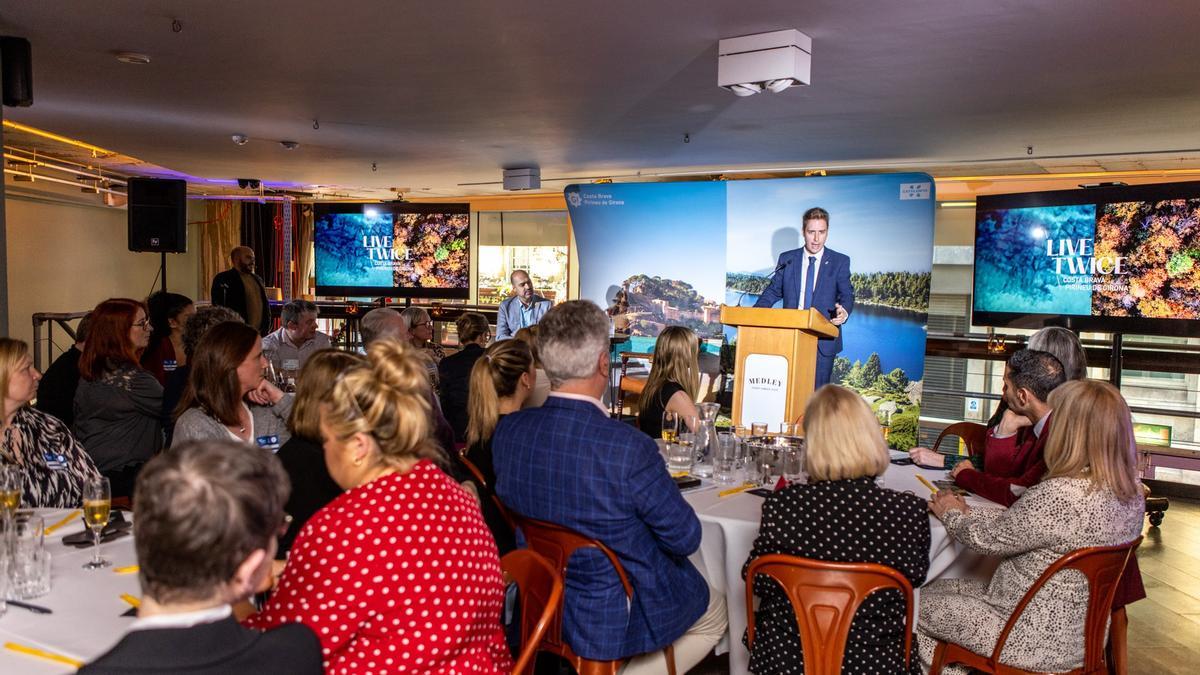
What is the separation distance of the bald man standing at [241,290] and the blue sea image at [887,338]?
19.5ft

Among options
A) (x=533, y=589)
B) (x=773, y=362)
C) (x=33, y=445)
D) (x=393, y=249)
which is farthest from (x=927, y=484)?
(x=393, y=249)

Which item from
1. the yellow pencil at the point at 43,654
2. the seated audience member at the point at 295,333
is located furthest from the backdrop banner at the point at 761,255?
the yellow pencil at the point at 43,654

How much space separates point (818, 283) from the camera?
7.81 metres

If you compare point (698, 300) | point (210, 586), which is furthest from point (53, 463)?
point (698, 300)

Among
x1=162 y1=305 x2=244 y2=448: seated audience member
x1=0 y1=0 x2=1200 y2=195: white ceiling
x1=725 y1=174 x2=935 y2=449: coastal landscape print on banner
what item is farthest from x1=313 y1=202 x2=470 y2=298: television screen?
x1=162 y1=305 x2=244 y2=448: seated audience member

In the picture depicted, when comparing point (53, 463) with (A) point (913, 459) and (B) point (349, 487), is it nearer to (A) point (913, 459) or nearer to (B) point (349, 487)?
(B) point (349, 487)

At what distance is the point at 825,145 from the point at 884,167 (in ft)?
6.47

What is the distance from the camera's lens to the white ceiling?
426 cm

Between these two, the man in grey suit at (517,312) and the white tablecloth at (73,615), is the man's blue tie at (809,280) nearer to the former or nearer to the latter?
the man in grey suit at (517,312)

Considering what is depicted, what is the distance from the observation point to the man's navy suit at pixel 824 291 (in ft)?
25.3

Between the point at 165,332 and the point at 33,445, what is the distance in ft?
10.1

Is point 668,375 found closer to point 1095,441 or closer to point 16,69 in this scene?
point 1095,441

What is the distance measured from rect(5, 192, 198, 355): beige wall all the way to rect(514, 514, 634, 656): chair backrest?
13.1 m

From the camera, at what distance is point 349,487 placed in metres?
1.96
